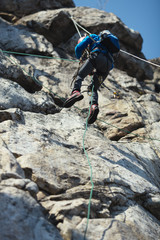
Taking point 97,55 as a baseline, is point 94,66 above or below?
below

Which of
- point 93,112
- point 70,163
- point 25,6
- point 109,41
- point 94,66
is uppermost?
point 109,41

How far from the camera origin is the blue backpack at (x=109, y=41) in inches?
224

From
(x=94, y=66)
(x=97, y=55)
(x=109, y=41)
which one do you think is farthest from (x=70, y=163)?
(x=109, y=41)

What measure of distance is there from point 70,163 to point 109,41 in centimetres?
327

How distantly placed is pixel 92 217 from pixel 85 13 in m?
12.4

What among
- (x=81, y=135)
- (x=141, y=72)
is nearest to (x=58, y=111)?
(x=81, y=135)

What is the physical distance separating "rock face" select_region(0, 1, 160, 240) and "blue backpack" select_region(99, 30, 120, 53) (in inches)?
76.7

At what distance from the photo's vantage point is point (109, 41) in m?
5.76

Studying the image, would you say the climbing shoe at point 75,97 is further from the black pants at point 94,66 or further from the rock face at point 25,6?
the rock face at point 25,6

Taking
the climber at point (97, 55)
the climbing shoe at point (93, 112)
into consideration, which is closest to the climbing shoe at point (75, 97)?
the climber at point (97, 55)

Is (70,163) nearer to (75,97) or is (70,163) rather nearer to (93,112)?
(93,112)

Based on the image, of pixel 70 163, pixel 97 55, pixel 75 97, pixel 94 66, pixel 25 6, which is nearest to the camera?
pixel 70 163

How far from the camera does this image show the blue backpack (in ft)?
18.7

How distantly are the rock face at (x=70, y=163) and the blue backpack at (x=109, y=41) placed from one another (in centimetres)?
195
